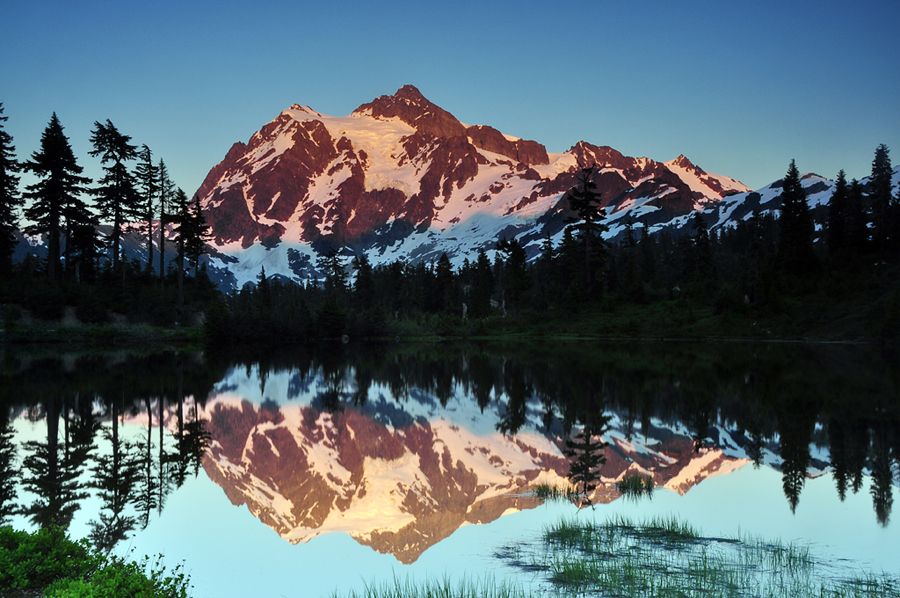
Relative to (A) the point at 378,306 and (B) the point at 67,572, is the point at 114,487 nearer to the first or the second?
(B) the point at 67,572

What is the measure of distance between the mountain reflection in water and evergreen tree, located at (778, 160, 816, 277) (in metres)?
42.1

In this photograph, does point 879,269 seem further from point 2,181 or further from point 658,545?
point 2,181

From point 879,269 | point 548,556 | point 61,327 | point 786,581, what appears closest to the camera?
point 786,581

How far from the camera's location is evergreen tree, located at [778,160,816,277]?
65875 mm

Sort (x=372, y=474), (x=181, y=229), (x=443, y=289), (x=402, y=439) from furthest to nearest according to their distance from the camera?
(x=443, y=289) < (x=181, y=229) < (x=402, y=439) < (x=372, y=474)

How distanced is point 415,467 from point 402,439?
111 inches

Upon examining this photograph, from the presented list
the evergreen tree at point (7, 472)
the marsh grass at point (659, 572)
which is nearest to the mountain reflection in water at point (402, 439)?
the evergreen tree at point (7, 472)

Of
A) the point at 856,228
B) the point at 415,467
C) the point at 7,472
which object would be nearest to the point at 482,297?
the point at 856,228

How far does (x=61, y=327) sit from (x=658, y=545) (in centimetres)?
5182

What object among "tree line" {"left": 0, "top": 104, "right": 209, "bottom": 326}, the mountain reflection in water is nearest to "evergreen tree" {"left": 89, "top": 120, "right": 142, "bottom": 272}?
"tree line" {"left": 0, "top": 104, "right": 209, "bottom": 326}

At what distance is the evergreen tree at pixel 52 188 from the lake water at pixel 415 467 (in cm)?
2979

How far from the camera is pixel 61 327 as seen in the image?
161 feet

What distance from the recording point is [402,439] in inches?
614

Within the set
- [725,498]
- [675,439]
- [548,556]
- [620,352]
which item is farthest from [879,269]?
[548,556]
